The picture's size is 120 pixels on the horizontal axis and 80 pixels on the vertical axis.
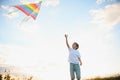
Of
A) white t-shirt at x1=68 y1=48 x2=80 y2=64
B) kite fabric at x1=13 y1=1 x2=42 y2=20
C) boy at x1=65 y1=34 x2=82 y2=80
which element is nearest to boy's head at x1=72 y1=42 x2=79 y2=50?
boy at x1=65 y1=34 x2=82 y2=80

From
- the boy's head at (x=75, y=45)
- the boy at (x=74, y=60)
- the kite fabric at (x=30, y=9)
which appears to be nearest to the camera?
the boy at (x=74, y=60)

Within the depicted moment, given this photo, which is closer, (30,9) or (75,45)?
(75,45)

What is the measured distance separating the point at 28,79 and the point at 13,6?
4.35m

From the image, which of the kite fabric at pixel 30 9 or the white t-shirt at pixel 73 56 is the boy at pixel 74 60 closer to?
the white t-shirt at pixel 73 56

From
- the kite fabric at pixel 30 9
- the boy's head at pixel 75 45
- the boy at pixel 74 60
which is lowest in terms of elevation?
the boy at pixel 74 60

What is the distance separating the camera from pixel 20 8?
10203 millimetres

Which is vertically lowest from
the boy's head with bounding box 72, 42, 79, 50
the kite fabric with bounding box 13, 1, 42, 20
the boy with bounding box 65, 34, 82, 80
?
the boy with bounding box 65, 34, 82, 80

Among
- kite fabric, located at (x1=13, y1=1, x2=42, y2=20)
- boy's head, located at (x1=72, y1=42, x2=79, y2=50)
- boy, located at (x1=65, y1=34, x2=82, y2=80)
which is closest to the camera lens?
boy, located at (x1=65, y1=34, x2=82, y2=80)

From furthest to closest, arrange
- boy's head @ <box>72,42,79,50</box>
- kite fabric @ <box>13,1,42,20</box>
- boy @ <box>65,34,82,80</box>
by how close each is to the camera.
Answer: kite fabric @ <box>13,1,42,20</box>, boy's head @ <box>72,42,79,50</box>, boy @ <box>65,34,82,80</box>

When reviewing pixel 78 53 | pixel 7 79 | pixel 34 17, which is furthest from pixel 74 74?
pixel 34 17

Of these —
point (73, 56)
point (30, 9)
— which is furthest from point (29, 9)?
point (73, 56)

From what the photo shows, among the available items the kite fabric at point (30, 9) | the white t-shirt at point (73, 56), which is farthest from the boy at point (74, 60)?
the kite fabric at point (30, 9)

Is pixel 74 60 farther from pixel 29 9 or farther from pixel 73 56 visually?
pixel 29 9

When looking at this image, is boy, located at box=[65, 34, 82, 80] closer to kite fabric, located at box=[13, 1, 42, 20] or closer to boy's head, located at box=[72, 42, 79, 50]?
boy's head, located at box=[72, 42, 79, 50]
